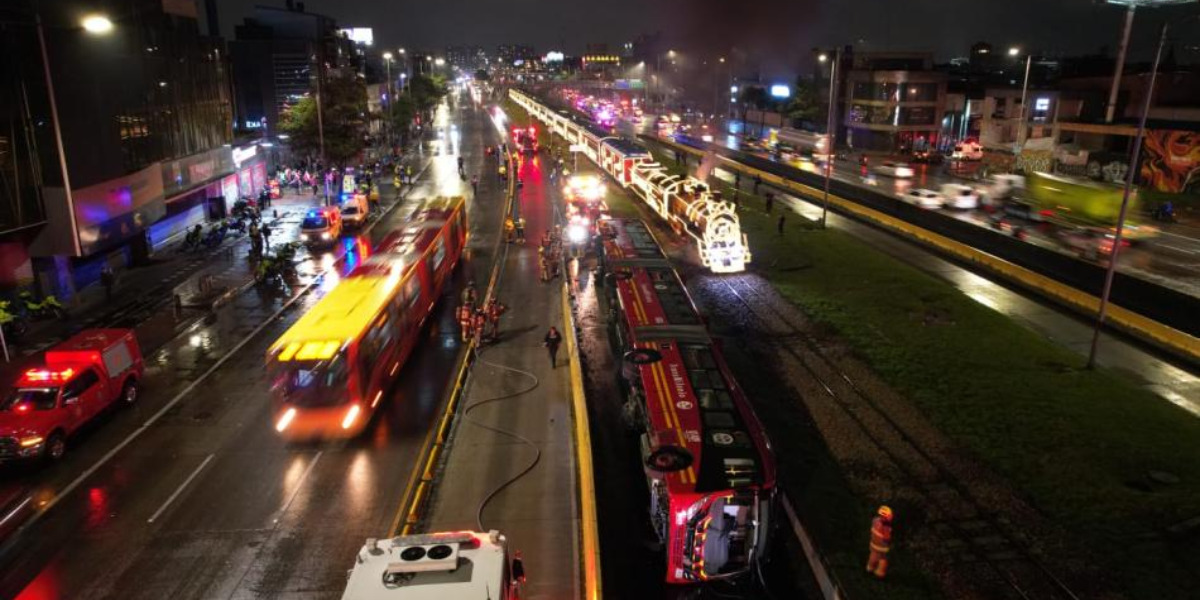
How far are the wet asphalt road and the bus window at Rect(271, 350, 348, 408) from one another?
4.53 ft

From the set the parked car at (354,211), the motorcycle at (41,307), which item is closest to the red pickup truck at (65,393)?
the motorcycle at (41,307)

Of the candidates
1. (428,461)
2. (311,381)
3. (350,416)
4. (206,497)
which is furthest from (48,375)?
(428,461)

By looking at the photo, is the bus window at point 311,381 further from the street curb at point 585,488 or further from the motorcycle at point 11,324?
the motorcycle at point 11,324

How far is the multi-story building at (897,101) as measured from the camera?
80250mm

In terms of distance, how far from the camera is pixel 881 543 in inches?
494

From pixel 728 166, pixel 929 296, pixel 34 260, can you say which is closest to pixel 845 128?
pixel 728 166

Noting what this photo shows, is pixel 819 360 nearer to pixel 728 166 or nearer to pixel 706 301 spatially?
pixel 706 301

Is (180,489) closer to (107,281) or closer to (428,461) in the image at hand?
(428,461)

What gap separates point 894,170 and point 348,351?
5835 cm

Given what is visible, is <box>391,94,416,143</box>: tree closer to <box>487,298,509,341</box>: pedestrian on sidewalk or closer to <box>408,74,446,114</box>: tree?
<box>408,74,446,114</box>: tree

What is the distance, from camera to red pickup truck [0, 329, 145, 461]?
15.8 m

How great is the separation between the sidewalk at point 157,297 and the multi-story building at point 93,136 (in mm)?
1138

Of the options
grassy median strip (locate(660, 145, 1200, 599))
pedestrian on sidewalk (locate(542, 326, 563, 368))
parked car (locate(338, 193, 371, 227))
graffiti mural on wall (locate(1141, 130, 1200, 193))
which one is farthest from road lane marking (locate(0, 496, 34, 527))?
graffiti mural on wall (locate(1141, 130, 1200, 193))

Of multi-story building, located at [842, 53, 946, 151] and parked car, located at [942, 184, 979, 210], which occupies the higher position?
multi-story building, located at [842, 53, 946, 151]
